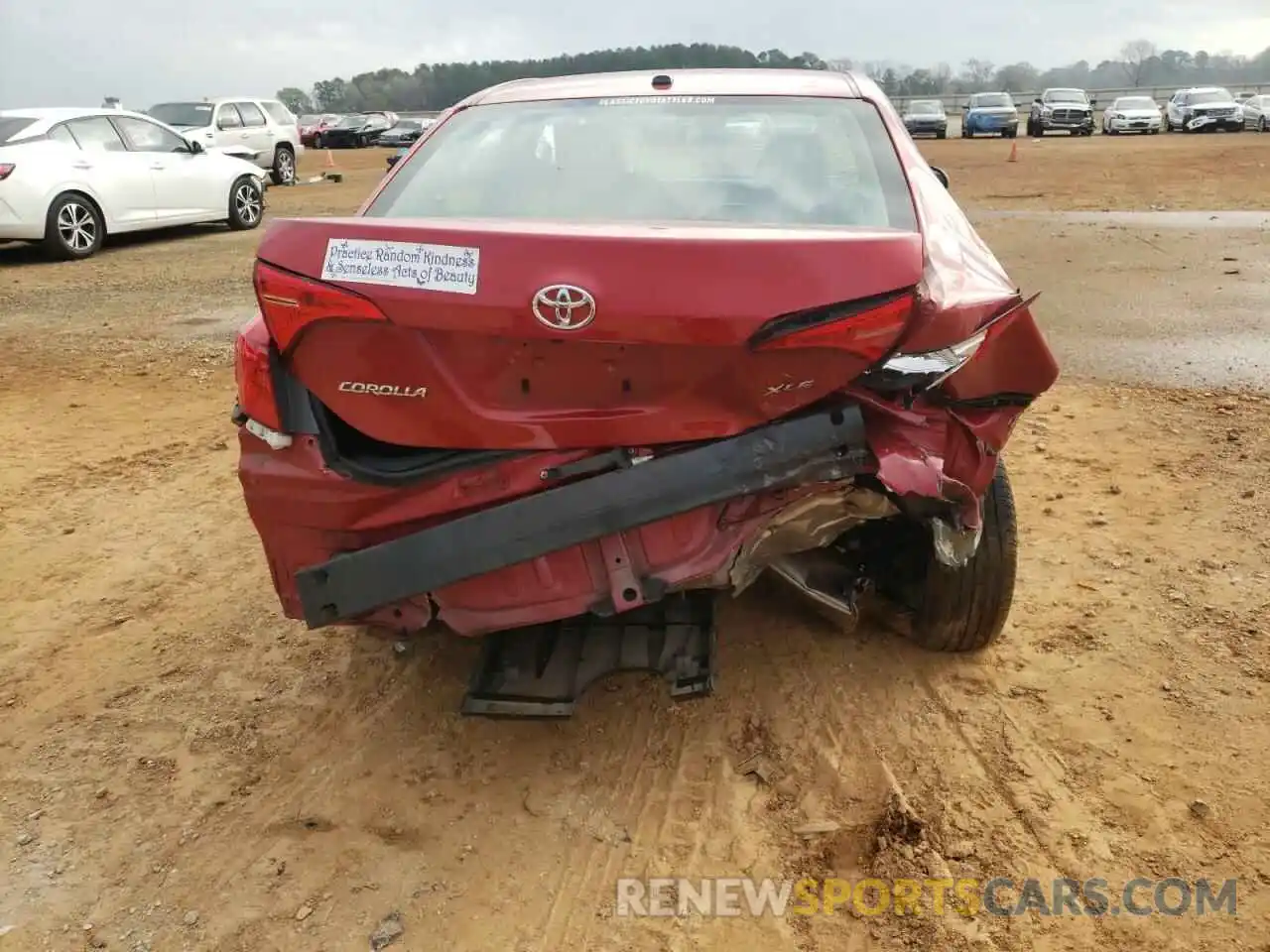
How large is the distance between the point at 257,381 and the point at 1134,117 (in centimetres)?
3497

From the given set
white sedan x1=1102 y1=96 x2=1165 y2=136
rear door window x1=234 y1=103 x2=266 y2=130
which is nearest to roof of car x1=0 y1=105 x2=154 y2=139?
rear door window x1=234 y1=103 x2=266 y2=130

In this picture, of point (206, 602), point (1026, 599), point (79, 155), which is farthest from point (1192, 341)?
point (79, 155)

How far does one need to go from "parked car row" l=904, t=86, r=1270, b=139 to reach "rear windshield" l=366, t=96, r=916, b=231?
3176 centimetres

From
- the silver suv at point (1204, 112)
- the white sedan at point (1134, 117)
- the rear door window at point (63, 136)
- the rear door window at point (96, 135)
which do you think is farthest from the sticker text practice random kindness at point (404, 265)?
the white sedan at point (1134, 117)

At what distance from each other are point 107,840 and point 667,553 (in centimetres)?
166

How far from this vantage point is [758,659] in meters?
3.19

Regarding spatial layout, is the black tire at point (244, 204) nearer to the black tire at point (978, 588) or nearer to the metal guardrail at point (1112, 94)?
the black tire at point (978, 588)

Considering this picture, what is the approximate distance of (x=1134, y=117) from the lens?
102ft

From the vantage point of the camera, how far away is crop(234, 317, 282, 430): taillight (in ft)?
7.98

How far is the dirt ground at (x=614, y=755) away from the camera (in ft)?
7.57

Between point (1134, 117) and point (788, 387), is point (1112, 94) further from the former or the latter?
point (788, 387)

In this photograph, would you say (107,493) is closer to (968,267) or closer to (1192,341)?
(968,267)

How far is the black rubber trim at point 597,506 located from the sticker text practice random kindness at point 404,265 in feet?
1.74

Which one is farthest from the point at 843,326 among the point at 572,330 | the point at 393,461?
the point at 393,461
